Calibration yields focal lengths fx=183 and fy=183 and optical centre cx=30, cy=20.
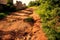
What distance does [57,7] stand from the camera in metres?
13.7

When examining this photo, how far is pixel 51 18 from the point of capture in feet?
42.6

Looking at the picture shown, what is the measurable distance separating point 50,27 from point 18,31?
2.09 m

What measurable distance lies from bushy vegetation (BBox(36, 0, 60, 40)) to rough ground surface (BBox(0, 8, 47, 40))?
0.39m

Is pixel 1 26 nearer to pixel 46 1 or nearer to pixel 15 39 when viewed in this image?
pixel 15 39

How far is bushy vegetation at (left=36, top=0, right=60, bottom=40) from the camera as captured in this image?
36.2ft

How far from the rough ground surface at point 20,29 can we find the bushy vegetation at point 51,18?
1.28ft

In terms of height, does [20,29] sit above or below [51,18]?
below

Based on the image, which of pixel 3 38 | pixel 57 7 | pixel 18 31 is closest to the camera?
pixel 3 38

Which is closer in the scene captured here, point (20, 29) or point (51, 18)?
point (20, 29)

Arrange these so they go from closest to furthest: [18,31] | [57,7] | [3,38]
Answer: [3,38] < [18,31] < [57,7]

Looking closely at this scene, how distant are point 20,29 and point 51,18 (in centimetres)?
256

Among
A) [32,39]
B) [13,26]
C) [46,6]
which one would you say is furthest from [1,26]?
[46,6]

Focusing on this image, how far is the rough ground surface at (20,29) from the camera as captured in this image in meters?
11.0

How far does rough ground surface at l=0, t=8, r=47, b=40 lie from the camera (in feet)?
36.0
